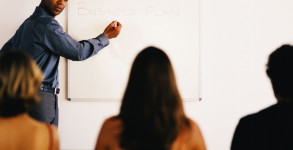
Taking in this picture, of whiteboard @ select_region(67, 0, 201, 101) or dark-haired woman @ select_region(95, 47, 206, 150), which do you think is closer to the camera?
dark-haired woman @ select_region(95, 47, 206, 150)

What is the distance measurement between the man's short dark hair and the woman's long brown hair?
1.31ft

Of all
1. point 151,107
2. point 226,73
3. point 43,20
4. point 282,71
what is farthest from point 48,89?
point 282,71

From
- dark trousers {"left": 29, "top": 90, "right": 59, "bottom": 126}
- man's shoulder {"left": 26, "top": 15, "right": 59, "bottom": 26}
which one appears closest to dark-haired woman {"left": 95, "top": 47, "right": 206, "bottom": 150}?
dark trousers {"left": 29, "top": 90, "right": 59, "bottom": 126}

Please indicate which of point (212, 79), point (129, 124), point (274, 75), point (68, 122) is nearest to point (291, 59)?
point (274, 75)

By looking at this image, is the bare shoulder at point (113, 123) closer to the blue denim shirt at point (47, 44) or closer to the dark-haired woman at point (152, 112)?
the dark-haired woman at point (152, 112)

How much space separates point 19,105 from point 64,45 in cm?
105

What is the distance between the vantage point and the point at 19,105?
1.14m

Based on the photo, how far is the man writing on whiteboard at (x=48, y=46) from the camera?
2104mm

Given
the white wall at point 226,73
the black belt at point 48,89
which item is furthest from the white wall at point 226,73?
the black belt at point 48,89

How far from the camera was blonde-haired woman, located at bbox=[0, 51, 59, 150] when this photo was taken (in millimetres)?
1118

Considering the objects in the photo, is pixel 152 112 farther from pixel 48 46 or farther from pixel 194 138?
pixel 48 46

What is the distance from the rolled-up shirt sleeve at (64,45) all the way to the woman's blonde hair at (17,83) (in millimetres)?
971

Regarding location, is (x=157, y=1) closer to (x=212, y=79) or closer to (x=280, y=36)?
(x=212, y=79)

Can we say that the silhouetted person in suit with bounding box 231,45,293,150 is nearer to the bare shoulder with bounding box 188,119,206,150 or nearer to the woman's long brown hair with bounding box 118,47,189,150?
the bare shoulder with bounding box 188,119,206,150
